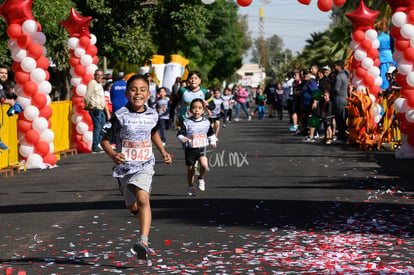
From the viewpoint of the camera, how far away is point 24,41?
17.3 metres

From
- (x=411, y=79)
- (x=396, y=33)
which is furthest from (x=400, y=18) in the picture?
(x=411, y=79)

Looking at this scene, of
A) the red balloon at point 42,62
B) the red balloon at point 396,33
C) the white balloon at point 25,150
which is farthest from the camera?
the red balloon at point 396,33

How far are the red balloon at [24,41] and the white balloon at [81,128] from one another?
13.9 feet

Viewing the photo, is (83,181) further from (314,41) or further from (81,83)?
(314,41)

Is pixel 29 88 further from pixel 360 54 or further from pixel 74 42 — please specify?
pixel 360 54

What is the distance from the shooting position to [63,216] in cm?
1055

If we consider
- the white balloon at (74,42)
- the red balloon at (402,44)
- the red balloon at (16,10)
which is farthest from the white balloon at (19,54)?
the red balloon at (402,44)

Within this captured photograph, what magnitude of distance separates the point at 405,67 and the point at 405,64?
0.06 metres

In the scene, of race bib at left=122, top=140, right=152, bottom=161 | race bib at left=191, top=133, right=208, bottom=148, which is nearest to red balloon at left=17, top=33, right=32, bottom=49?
race bib at left=191, top=133, right=208, bottom=148

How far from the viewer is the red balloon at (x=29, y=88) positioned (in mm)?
17594

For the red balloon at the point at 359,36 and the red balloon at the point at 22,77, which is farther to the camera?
the red balloon at the point at 359,36

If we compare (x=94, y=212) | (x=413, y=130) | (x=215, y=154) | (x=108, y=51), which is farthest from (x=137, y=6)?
(x=94, y=212)

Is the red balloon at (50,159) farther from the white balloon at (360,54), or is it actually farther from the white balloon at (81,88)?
the white balloon at (360,54)

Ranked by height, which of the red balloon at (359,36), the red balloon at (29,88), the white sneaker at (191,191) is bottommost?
the white sneaker at (191,191)
